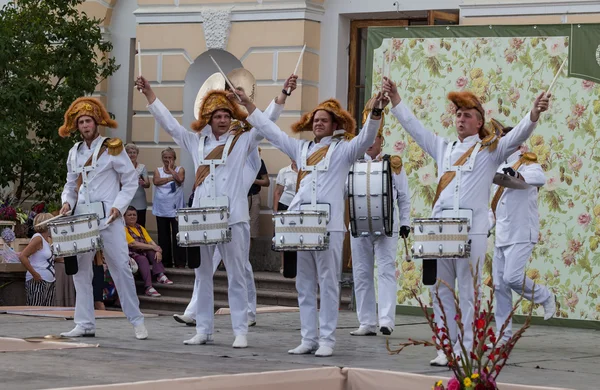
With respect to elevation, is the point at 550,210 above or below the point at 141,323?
above

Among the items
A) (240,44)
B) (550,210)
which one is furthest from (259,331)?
(240,44)

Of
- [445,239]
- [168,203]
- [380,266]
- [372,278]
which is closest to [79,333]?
[372,278]

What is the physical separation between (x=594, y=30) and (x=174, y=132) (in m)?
5.12

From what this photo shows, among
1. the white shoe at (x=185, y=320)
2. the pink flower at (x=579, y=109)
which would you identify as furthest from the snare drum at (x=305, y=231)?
the pink flower at (x=579, y=109)

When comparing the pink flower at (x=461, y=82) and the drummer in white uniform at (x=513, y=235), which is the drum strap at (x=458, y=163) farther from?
the pink flower at (x=461, y=82)

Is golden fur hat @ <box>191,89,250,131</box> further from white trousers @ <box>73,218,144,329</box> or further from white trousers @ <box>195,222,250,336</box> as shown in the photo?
white trousers @ <box>73,218,144,329</box>

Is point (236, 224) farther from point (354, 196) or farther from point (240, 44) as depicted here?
point (240, 44)

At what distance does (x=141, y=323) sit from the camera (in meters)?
11.7

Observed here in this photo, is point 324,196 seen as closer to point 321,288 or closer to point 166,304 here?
point 321,288

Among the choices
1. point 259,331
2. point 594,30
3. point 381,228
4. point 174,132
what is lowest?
point 259,331

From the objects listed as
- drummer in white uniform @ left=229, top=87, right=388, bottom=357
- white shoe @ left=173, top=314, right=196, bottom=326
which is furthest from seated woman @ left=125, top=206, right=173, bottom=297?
drummer in white uniform @ left=229, top=87, right=388, bottom=357

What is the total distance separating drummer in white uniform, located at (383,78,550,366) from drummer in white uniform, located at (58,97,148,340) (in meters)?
2.58

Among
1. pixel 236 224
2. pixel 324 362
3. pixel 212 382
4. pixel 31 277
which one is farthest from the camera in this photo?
pixel 31 277

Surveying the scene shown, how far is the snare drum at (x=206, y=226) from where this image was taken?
35.9 feet
